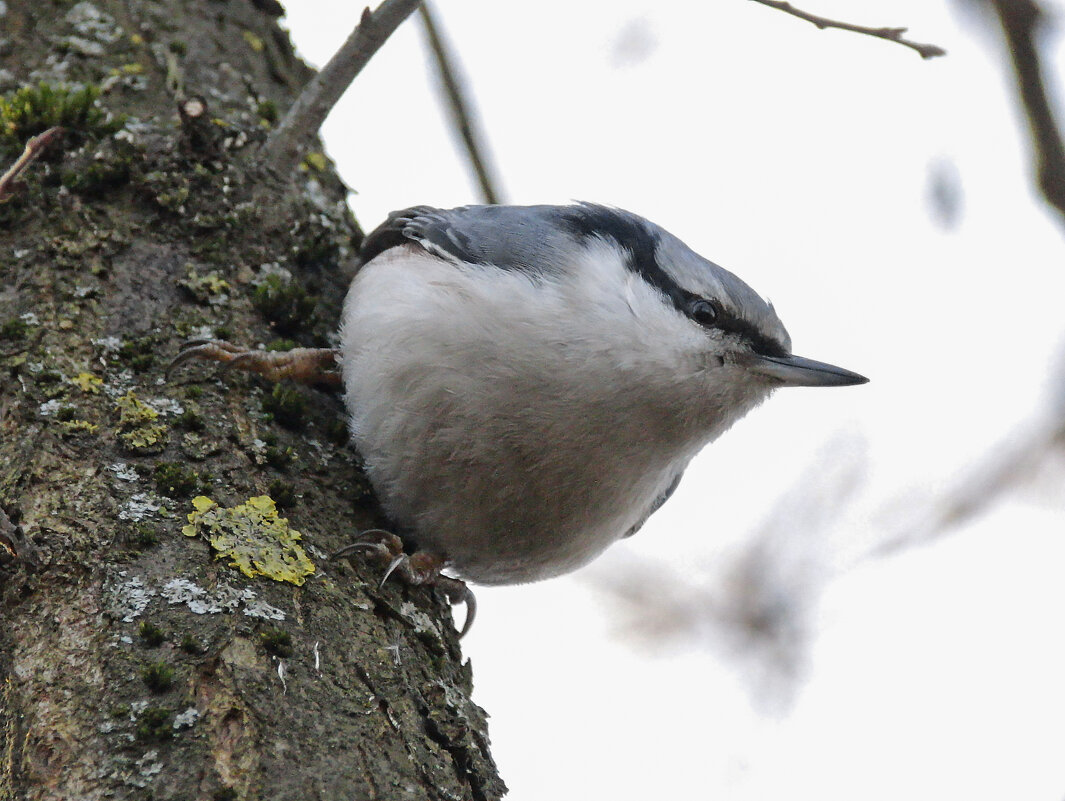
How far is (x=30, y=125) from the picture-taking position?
237 centimetres

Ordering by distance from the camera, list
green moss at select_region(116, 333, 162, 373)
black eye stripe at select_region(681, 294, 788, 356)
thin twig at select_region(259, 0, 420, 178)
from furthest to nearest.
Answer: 1. black eye stripe at select_region(681, 294, 788, 356)
2. thin twig at select_region(259, 0, 420, 178)
3. green moss at select_region(116, 333, 162, 373)

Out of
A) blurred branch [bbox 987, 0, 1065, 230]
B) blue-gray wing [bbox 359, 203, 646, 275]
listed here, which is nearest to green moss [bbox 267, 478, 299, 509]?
blue-gray wing [bbox 359, 203, 646, 275]

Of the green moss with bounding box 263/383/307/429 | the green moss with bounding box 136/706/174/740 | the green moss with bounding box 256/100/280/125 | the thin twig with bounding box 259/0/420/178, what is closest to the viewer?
the green moss with bounding box 136/706/174/740

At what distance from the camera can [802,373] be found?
2.33 m

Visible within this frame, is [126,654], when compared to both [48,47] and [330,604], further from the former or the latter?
[48,47]

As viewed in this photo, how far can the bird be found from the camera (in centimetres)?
216

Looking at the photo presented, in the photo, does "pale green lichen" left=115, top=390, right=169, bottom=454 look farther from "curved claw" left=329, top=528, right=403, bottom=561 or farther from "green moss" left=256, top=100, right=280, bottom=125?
"green moss" left=256, top=100, right=280, bottom=125

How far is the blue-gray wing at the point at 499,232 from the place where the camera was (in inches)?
92.5

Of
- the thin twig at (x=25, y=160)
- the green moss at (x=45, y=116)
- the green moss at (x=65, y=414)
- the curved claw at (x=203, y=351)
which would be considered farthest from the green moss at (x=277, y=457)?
the green moss at (x=45, y=116)

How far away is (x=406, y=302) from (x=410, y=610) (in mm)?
672

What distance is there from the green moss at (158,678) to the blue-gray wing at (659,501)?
4.51ft

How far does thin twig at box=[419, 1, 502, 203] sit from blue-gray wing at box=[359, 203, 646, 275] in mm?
398

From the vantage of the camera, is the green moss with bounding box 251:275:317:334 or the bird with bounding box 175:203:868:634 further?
the green moss with bounding box 251:275:317:334

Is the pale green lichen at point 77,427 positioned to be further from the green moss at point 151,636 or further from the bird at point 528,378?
the green moss at point 151,636
